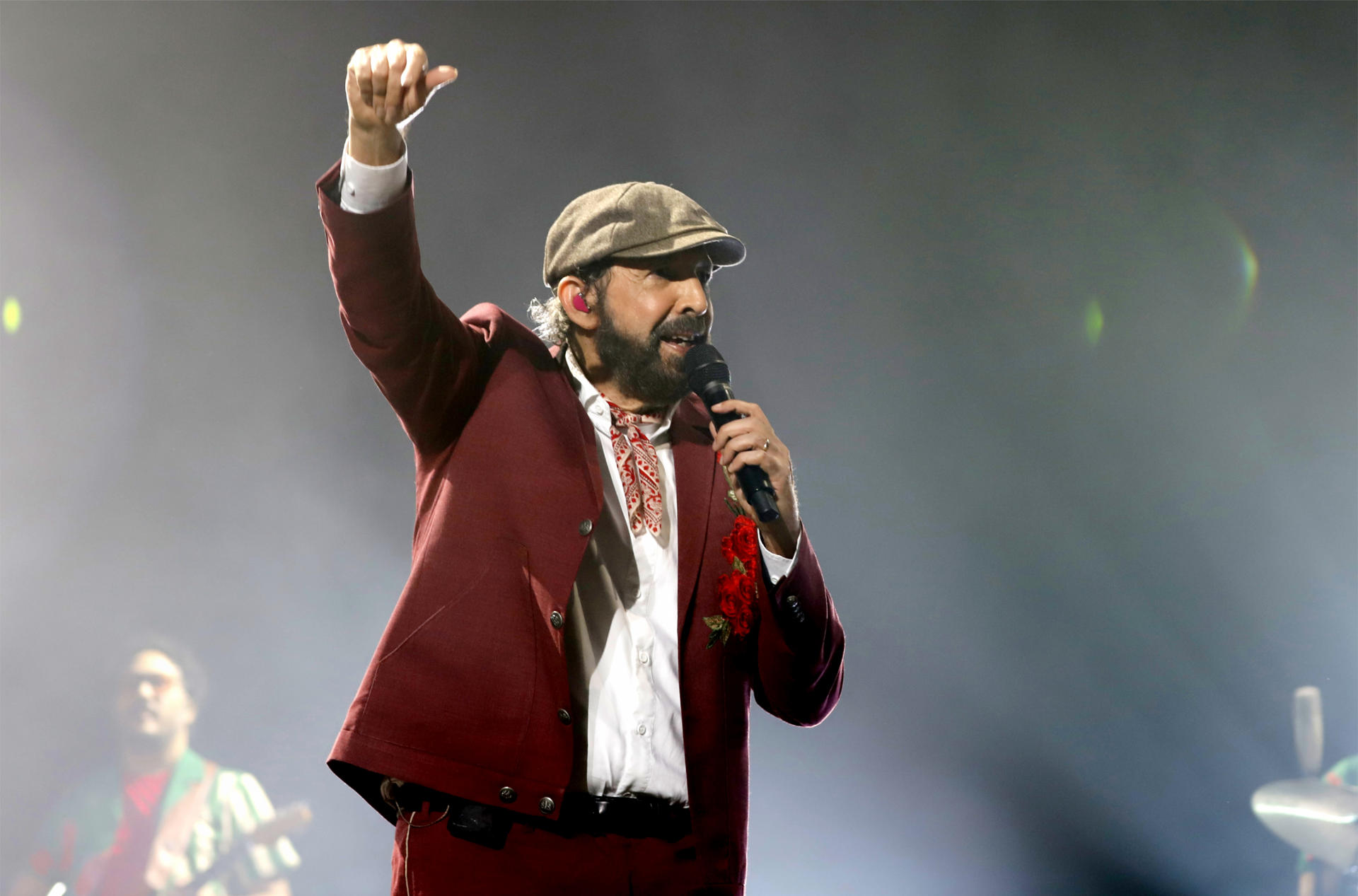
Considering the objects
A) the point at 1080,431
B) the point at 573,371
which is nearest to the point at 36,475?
the point at 573,371

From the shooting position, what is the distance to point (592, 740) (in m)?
1.38

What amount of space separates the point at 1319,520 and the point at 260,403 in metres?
3.38

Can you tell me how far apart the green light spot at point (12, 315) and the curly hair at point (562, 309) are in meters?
2.02

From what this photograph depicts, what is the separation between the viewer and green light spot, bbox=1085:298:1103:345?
11.0 ft

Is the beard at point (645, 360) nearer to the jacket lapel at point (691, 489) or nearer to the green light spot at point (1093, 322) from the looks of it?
the jacket lapel at point (691, 489)

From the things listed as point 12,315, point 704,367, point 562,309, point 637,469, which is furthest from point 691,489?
point 12,315

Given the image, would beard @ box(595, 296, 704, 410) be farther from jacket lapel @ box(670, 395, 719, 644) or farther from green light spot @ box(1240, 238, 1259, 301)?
green light spot @ box(1240, 238, 1259, 301)

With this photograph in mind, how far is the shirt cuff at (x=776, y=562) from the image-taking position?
1573 millimetres

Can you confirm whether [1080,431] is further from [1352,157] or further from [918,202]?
[1352,157]

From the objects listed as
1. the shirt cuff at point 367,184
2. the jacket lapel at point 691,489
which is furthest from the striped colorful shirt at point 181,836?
the shirt cuff at point 367,184

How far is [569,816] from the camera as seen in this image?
4.35 feet

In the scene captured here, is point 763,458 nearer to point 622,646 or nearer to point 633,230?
point 622,646

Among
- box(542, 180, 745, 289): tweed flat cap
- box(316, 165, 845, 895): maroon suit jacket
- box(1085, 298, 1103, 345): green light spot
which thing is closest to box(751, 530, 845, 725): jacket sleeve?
box(316, 165, 845, 895): maroon suit jacket

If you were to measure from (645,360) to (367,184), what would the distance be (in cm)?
58
